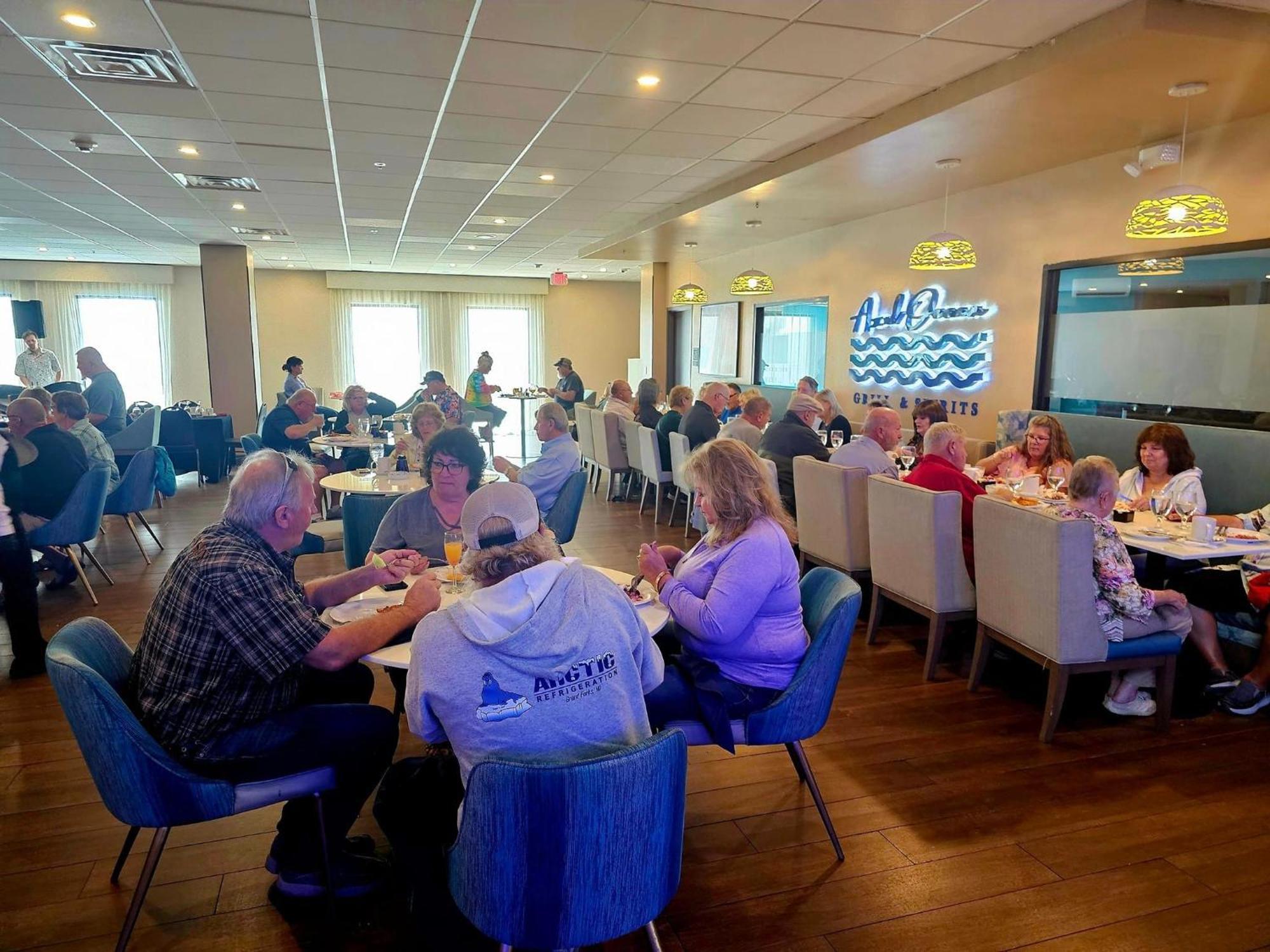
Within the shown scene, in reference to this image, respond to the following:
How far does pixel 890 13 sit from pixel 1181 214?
6.19 ft

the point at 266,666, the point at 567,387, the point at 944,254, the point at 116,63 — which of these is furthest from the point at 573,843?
the point at 567,387

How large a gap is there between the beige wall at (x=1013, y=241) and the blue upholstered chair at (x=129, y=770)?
596 centimetres

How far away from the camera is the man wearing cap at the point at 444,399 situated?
20.7 ft

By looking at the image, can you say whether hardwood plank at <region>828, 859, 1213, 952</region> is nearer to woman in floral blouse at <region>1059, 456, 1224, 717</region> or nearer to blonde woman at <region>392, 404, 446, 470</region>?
woman in floral blouse at <region>1059, 456, 1224, 717</region>

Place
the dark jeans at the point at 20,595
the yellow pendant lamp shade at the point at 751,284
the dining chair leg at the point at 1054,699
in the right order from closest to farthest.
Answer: the dining chair leg at the point at 1054,699 → the dark jeans at the point at 20,595 → the yellow pendant lamp shade at the point at 751,284

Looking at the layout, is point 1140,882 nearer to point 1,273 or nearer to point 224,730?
point 224,730

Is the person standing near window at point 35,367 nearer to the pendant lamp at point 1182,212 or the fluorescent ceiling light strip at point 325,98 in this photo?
the fluorescent ceiling light strip at point 325,98

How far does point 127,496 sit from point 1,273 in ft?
38.9

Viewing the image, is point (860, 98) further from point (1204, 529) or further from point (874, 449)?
point (1204, 529)

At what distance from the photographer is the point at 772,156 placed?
6312mm

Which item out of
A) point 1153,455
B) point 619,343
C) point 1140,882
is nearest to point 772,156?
point 1153,455

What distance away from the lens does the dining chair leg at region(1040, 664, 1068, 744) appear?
3.16 metres

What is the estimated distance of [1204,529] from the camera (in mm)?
3555

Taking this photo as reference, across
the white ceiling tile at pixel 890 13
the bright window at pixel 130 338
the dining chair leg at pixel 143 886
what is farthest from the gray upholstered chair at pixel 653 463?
the bright window at pixel 130 338
